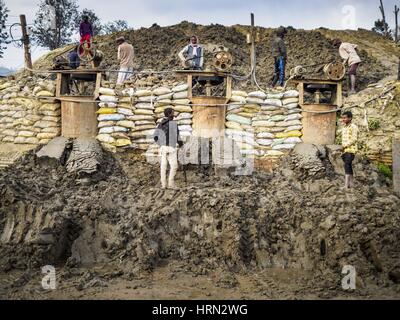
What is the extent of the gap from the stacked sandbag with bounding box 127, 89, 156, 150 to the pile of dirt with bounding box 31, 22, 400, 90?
151 inches

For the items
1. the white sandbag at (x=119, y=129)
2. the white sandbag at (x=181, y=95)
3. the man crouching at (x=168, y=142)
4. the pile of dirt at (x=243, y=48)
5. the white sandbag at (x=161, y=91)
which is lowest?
the man crouching at (x=168, y=142)

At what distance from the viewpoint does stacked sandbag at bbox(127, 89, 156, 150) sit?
866 cm

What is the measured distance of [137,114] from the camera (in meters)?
8.70

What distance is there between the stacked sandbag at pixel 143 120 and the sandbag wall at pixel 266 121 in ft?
4.43

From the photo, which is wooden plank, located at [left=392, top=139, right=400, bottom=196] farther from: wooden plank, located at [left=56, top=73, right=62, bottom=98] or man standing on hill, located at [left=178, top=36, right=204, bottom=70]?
wooden plank, located at [left=56, top=73, right=62, bottom=98]

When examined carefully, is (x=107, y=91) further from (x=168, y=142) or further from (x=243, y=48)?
(x=243, y=48)

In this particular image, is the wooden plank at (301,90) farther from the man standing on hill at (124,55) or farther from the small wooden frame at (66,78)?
the small wooden frame at (66,78)

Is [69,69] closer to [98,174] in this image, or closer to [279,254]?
[98,174]

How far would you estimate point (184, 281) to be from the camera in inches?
242

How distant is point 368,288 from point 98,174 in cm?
438

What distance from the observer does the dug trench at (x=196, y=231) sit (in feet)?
20.6

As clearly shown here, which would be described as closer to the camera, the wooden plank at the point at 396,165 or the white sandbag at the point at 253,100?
the wooden plank at the point at 396,165

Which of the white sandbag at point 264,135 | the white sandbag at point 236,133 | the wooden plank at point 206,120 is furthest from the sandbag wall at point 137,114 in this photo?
the white sandbag at point 264,135

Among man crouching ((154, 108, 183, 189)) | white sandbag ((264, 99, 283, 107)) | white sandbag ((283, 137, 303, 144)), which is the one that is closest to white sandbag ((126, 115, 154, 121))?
man crouching ((154, 108, 183, 189))
